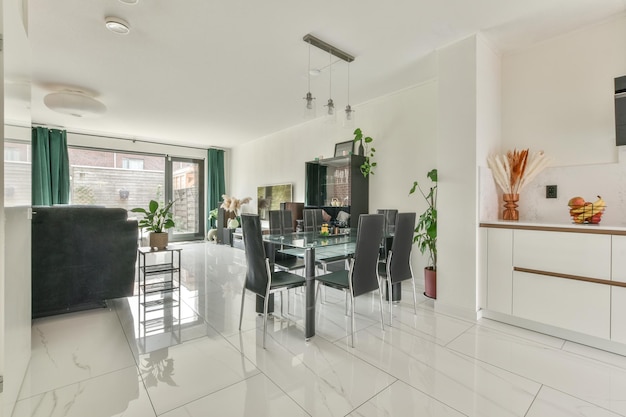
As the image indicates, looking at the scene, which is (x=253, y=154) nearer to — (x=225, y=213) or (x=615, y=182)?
(x=225, y=213)

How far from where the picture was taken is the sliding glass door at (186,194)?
24.7ft

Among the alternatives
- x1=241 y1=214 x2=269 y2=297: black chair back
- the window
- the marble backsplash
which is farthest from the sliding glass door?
the marble backsplash

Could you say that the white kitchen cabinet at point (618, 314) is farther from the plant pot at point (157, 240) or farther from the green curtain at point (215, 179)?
the green curtain at point (215, 179)

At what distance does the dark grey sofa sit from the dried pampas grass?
3.66m

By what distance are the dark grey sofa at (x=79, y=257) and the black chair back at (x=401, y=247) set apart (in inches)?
102

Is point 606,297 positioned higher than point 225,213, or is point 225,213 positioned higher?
point 225,213

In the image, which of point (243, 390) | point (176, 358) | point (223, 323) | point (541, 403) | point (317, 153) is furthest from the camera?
point (317, 153)

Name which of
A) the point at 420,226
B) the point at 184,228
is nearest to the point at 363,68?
the point at 420,226

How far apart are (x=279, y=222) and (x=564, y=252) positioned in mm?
2857

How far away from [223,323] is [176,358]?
23.4 inches

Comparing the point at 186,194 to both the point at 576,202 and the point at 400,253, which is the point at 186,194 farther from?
the point at 576,202

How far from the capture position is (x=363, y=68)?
3.30 meters

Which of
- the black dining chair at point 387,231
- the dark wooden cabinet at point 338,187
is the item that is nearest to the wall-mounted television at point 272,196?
the dark wooden cabinet at point 338,187

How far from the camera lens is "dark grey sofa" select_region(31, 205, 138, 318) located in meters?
2.47
